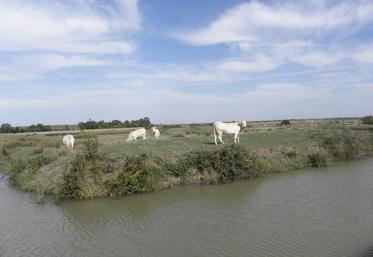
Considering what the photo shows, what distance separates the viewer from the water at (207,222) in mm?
9977

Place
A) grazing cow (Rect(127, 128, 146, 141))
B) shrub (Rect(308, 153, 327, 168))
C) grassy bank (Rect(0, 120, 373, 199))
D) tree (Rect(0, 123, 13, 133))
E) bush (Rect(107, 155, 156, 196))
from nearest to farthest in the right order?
bush (Rect(107, 155, 156, 196)) → grassy bank (Rect(0, 120, 373, 199)) → shrub (Rect(308, 153, 327, 168)) → grazing cow (Rect(127, 128, 146, 141)) → tree (Rect(0, 123, 13, 133))

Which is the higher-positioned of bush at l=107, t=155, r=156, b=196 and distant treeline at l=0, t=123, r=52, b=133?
distant treeline at l=0, t=123, r=52, b=133

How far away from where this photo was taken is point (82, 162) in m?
17.4

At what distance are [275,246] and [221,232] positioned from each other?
1819 mm

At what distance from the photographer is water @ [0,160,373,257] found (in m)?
9.98

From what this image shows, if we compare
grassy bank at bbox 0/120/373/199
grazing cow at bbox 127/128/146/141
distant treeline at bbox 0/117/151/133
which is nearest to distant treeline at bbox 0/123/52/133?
distant treeline at bbox 0/117/151/133

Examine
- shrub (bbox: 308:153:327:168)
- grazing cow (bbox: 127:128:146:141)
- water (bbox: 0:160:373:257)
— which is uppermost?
grazing cow (bbox: 127:128:146:141)

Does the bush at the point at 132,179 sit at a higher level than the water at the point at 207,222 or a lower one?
higher

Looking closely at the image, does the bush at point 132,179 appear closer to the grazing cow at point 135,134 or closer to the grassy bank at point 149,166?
the grassy bank at point 149,166

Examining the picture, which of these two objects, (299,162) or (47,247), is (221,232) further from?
(299,162)

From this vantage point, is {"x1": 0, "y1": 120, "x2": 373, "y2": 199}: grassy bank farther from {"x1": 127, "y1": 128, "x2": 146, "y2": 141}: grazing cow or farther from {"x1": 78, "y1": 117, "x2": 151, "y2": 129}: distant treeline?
{"x1": 78, "y1": 117, "x2": 151, "y2": 129}: distant treeline

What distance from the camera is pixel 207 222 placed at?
40.1 feet

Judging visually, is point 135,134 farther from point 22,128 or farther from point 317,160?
point 22,128

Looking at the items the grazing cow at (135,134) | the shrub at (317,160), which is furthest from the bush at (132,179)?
the grazing cow at (135,134)
